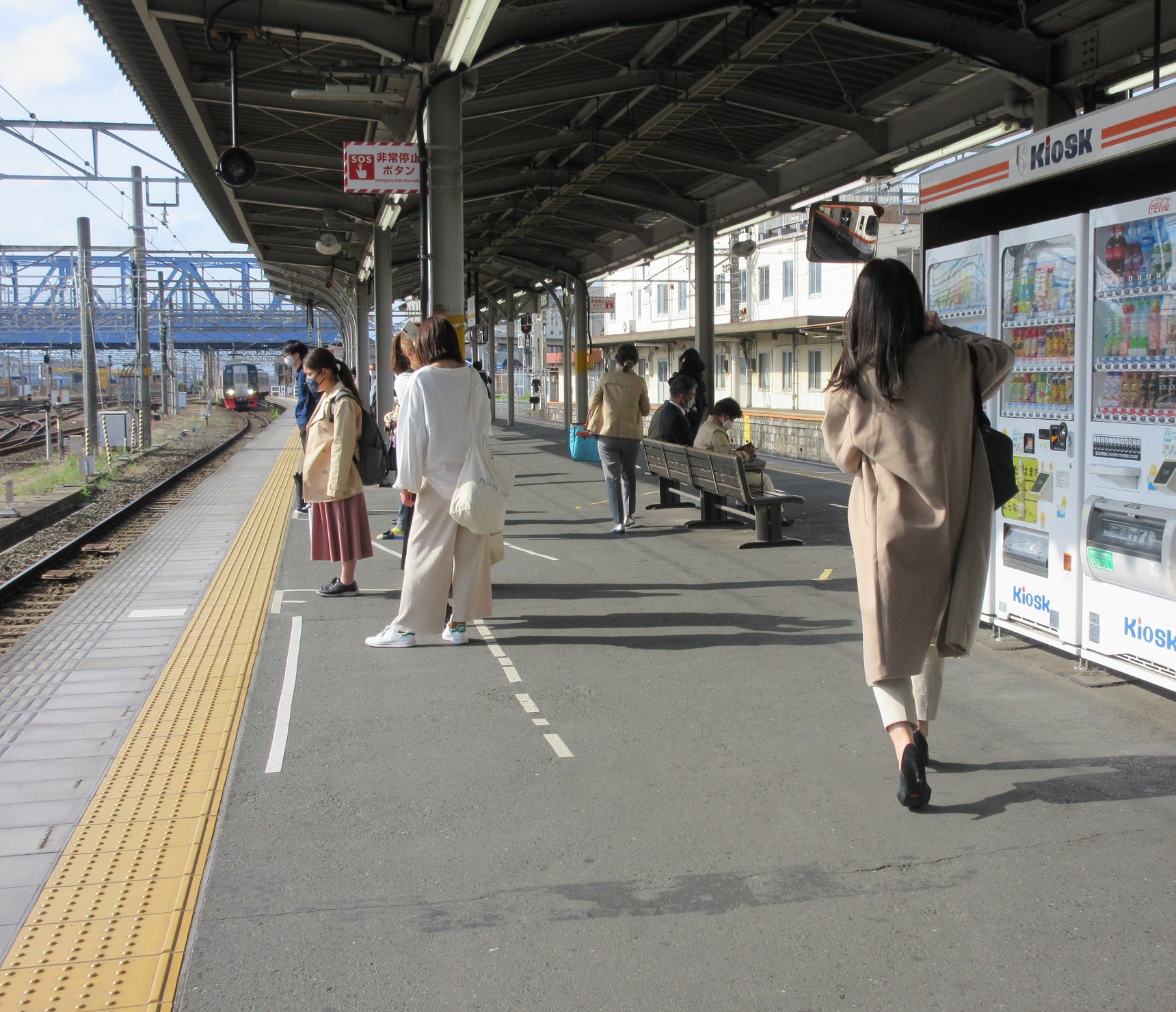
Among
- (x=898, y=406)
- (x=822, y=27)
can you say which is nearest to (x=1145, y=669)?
(x=898, y=406)

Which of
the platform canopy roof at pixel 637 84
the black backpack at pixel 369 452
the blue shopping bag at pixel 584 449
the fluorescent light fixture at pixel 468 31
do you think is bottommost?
the blue shopping bag at pixel 584 449

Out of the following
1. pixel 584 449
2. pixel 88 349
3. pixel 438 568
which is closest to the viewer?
pixel 438 568

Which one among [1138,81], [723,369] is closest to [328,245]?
[1138,81]

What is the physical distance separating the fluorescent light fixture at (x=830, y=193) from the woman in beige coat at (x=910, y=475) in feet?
33.2

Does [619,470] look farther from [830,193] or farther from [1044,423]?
[830,193]

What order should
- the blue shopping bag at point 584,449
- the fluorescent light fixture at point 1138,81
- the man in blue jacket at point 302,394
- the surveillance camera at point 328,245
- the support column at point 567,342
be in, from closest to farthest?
the fluorescent light fixture at point 1138,81 → the man in blue jacket at point 302,394 → the blue shopping bag at point 584,449 → the surveillance camera at point 328,245 → the support column at point 567,342

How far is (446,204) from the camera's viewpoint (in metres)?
10.5

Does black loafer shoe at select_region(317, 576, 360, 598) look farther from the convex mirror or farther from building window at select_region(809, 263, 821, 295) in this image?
building window at select_region(809, 263, 821, 295)

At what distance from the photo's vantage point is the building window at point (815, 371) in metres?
39.8

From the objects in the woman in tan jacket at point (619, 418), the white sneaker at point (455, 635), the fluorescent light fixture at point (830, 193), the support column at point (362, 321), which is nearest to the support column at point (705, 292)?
the fluorescent light fixture at point (830, 193)

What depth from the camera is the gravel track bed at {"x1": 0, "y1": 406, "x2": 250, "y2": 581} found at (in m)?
13.2

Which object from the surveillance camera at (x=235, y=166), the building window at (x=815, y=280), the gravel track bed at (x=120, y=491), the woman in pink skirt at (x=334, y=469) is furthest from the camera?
the building window at (x=815, y=280)

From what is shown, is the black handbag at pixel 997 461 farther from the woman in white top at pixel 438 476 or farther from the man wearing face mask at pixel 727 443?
the man wearing face mask at pixel 727 443

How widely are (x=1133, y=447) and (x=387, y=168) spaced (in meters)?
6.78
